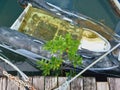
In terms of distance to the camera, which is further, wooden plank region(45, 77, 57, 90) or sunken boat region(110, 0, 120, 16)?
sunken boat region(110, 0, 120, 16)

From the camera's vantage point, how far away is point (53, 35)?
569 cm

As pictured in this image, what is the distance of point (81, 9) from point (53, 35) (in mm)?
1195

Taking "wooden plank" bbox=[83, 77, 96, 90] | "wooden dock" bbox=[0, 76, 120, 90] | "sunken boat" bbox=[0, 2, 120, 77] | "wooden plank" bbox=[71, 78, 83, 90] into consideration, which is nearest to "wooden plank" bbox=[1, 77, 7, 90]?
"wooden dock" bbox=[0, 76, 120, 90]

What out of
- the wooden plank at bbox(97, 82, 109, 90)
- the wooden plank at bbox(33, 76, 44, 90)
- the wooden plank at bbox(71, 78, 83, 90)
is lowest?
the wooden plank at bbox(33, 76, 44, 90)

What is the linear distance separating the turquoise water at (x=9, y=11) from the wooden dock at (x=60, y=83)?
2165 millimetres

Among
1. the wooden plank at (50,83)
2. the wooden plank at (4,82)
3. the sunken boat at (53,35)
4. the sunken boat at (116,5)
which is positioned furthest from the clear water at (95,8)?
the wooden plank at (4,82)

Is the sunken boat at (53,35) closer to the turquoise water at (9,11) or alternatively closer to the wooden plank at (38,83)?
the turquoise water at (9,11)

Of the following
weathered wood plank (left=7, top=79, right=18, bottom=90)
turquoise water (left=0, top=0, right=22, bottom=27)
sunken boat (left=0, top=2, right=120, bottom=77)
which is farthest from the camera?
turquoise water (left=0, top=0, right=22, bottom=27)

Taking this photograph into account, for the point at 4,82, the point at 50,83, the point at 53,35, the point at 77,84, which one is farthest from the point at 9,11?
the point at 77,84

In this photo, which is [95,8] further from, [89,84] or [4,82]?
[4,82]

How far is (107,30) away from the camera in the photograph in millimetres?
6086

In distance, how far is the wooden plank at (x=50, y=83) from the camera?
172 inches

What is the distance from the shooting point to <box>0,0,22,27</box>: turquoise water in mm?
6413

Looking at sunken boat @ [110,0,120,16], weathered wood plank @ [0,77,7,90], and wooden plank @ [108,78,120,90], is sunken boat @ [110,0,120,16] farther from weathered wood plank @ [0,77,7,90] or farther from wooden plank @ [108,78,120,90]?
weathered wood plank @ [0,77,7,90]
